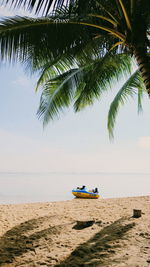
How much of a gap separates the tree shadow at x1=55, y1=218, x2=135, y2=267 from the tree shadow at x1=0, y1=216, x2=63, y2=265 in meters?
0.71

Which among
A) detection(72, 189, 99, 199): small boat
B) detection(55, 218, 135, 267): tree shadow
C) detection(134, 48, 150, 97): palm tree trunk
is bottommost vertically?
detection(72, 189, 99, 199): small boat

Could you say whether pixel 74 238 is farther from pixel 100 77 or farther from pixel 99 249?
pixel 100 77

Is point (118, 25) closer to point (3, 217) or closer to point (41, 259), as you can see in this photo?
point (41, 259)

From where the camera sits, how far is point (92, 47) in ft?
14.3

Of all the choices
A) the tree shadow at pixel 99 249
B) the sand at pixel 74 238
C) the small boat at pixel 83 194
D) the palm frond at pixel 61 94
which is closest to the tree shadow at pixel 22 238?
the sand at pixel 74 238

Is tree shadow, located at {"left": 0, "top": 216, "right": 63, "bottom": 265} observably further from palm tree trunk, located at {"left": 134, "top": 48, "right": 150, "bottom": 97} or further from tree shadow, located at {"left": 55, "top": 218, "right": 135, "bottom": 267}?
palm tree trunk, located at {"left": 134, "top": 48, "right": 150, "bottom": 97}

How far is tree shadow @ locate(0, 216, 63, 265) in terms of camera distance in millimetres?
3633

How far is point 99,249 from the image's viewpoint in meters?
3.41

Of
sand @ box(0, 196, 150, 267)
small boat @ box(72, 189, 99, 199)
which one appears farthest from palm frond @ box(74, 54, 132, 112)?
small boat @ box(72, 189, 99, 199)

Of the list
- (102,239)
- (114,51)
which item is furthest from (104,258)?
(114,51)

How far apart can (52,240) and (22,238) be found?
63 centimetres

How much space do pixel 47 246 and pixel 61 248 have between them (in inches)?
10.7

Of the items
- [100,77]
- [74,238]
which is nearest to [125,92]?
[100,77]

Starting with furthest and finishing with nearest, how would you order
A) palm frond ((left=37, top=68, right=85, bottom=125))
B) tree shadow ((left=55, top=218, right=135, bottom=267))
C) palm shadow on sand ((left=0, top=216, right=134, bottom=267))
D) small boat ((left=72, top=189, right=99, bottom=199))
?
1. small boat ((left=72, top=189, right=99, bottom=199))
2. palm frond ((left=37, top=68, right=85, bottom=125))
3. palm shadow on sand ((left=0, top=216, right=134, bottom=267))
4. tree shadow ((left=55, top=218, right=135, bottom=267))
